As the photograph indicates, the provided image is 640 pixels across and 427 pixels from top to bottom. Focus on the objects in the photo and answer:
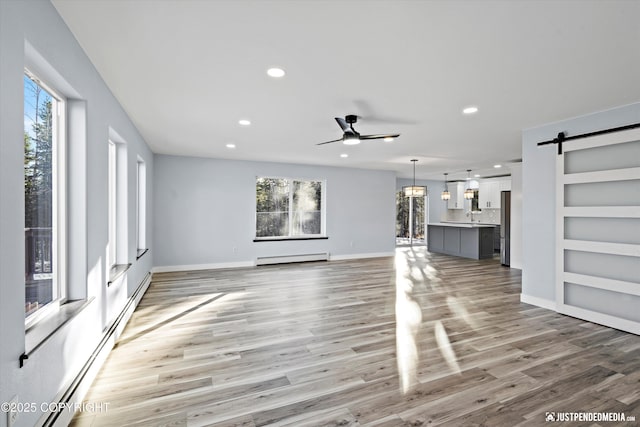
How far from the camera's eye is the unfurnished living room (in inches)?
73.9

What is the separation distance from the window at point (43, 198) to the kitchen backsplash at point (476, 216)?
11608 millimetres

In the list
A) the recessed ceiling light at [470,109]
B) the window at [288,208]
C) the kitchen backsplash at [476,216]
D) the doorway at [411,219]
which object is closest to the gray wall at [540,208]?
the recessed ceiling light at [470,109]

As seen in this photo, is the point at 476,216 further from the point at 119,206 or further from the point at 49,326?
the point at 49,326

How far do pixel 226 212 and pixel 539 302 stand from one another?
6.23 meters

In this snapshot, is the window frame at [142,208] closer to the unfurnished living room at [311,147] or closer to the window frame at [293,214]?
the unfurnished living room at [311,147]

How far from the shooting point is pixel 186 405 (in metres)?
2.17

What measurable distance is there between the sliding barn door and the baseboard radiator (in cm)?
523

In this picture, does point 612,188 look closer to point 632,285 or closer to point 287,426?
point 632,285

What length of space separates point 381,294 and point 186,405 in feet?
11.5

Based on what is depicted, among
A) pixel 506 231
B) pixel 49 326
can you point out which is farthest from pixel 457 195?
pixel 49 326

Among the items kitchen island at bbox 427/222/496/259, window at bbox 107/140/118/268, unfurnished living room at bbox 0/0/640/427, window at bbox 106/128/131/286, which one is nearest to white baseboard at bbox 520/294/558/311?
unfurnished living room at bbox 0/0/640/427

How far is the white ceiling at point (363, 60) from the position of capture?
74.7 inches

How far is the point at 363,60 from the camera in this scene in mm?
2521

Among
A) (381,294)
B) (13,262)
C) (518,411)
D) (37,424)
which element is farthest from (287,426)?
(381,294)
